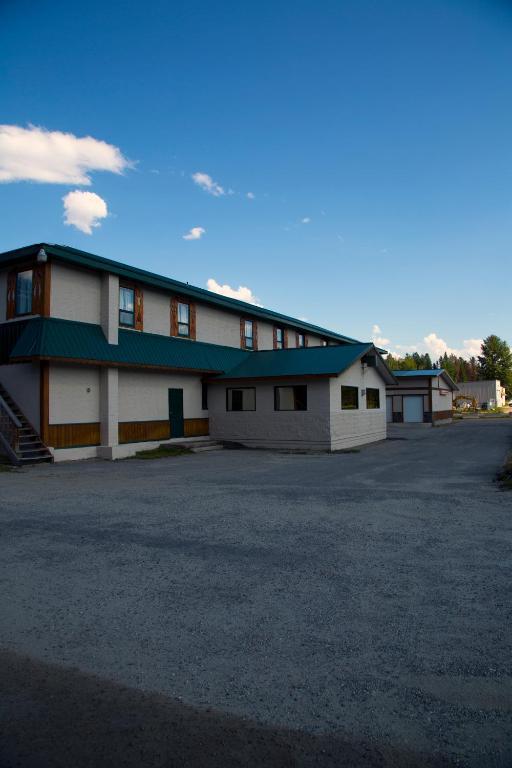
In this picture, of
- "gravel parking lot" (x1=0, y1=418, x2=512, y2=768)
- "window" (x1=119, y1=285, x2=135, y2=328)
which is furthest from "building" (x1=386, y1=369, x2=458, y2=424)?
"gravel parking lot" (x1=0, y1=418, x2=512, y2=768)

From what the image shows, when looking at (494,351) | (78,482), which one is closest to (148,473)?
(78,482)

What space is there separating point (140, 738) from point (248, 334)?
84.4ft

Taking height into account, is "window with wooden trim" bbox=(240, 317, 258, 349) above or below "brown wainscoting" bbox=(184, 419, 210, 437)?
above

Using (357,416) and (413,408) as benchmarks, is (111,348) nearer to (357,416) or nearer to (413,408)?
(357,416)

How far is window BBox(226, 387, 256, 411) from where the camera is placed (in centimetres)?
2362

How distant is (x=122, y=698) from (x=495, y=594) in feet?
11.4

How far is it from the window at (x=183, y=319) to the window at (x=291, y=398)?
472 centimetres

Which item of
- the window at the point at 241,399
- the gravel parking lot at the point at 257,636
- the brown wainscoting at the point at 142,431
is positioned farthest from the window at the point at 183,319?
the gravel parking lot at the point at 257,636

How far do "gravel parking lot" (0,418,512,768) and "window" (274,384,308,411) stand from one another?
13491 mm

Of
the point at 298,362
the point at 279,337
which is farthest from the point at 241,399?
the point at 279,337

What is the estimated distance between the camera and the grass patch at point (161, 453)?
62.1 feet

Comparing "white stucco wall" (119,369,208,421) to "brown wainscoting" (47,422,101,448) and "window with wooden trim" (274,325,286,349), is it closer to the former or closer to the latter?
"brown wainscoting" (47,422,101,448)

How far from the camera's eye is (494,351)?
80688 millimetres

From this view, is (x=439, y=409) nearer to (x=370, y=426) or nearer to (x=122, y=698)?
(x=370, y=426)
